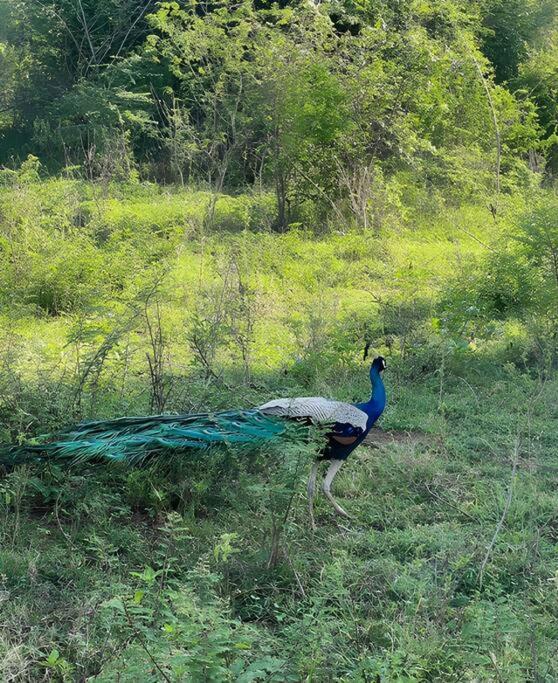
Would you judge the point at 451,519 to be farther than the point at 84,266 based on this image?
No

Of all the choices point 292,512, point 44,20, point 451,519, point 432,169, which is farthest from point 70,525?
point 44,20

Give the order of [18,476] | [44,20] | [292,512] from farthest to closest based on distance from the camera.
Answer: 1. [44,20]
2. [292,512]
3. [18,476]

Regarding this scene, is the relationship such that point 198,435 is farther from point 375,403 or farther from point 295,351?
point 295,351

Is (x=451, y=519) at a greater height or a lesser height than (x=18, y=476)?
lesser

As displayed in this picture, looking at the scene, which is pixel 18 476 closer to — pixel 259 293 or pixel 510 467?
pixel 510 467

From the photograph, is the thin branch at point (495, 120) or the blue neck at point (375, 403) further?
the thin branch at point (495, 120)

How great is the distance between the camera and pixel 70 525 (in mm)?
4180

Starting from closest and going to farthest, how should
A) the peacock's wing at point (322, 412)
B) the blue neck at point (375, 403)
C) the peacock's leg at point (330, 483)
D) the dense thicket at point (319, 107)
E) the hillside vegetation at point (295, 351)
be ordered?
the hillside vegetation at point (295, 351)
the peacock's wing at point (322, 412)
the peacock's leg at point (330, 483)
the blue neck at point (375, 403)
the dense thicket at point (319, 107)

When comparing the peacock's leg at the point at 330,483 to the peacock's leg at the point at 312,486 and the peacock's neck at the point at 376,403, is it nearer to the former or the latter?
the peacock's leg at the point at 312,486

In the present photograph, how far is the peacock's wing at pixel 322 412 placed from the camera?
14.4ft

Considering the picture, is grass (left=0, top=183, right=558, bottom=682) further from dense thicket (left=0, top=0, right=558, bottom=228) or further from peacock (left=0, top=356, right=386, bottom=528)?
dense thicket (left=0, top=0, right=558, bottom=228)

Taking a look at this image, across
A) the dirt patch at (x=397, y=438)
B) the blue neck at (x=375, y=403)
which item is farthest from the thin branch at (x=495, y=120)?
the blue neck at (x=375, y=403)

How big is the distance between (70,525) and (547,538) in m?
2.43

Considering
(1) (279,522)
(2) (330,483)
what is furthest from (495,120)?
(1) (279,522)
